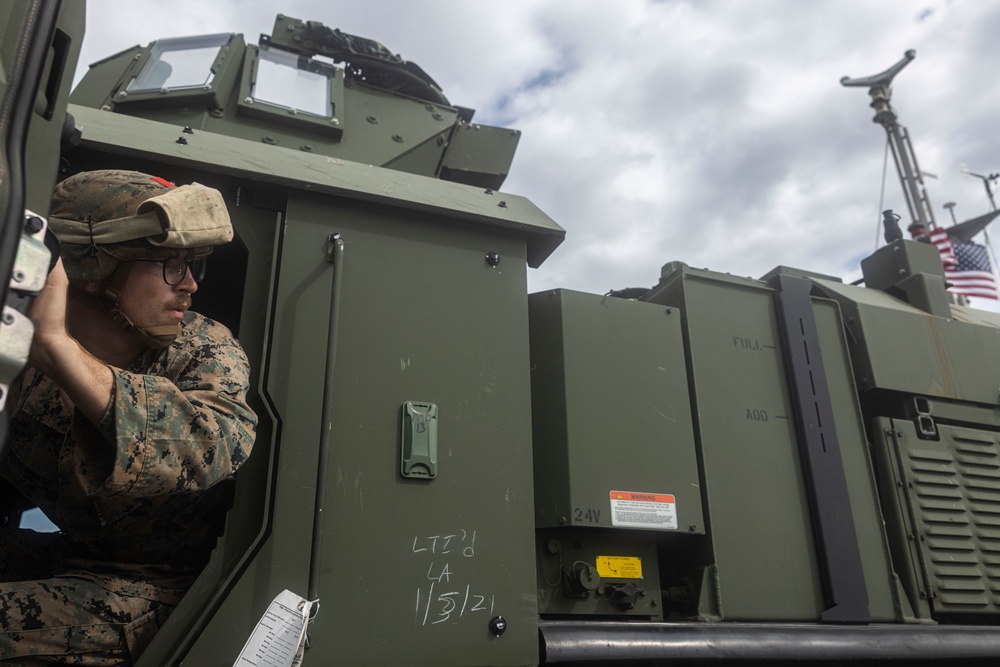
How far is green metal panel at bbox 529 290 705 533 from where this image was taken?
2.58m

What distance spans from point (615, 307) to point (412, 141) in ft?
5.39

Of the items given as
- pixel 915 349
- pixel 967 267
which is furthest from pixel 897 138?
pixel 915 349

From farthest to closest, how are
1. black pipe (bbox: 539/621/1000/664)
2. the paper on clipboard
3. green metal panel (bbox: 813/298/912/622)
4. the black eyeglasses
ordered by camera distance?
green metal panel (bbox: 813/298/912/622) → black pipe (bbox: 539/621/1000/664) → the black eyeglasses → the paper on clipboard

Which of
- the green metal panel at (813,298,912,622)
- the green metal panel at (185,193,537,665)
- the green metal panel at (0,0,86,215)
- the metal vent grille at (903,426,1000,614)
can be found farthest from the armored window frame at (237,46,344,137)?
the metal vent grille at (903,426,1000,614)

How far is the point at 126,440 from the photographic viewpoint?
1528 millimetres

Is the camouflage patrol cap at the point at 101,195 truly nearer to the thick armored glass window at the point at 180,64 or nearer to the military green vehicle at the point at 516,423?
the military green vehicle at the point at 516,423

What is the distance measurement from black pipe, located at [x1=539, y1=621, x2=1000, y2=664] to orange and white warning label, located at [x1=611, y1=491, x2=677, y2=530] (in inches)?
12.8

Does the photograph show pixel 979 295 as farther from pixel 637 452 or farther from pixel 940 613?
pixel 637 452

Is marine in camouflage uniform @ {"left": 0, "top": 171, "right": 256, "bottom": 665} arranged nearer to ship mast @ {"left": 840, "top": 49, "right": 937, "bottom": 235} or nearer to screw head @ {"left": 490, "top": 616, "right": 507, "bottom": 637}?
screw head @ {"left": 490, "top": 616, "right": 507, "bottom": 637}

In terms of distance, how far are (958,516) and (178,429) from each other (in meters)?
3.18

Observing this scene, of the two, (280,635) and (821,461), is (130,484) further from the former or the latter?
(821,461)

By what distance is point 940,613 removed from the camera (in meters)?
3.17

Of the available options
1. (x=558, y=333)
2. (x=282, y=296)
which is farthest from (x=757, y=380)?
(x=282, y=296)

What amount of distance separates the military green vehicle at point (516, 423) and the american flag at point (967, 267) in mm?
7423
